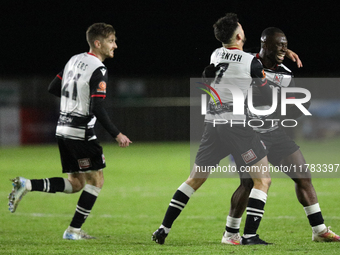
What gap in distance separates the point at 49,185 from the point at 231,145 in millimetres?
→ 2151

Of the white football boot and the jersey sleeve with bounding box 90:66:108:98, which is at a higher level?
the jersey sleeve with bounding box 90:66:108:98

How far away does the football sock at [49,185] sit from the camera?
19.1 feet

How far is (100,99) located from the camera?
555 centimetres

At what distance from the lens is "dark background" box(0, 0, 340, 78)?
25.1 m

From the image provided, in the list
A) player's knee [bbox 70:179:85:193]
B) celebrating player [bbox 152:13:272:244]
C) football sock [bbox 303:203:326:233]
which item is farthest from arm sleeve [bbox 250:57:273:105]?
player's knee [bbox 70:179:85:193]

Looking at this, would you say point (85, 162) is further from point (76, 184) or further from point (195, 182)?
point (195, 182)

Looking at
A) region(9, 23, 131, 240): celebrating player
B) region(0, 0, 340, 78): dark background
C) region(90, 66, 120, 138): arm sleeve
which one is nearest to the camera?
region(90, 66, 120, 138): arm sleeve

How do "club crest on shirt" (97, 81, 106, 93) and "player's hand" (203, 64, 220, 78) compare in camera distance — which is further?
"club crest on shirt" (97, 81, 106, 93)

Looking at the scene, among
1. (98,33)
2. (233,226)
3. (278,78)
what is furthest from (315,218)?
(98,33)

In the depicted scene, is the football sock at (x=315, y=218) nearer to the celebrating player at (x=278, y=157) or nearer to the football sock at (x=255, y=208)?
the celebrating player at (x=278, y=157)

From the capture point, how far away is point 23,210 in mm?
8219

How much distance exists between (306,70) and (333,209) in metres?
19.8

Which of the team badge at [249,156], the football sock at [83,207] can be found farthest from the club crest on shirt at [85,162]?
the team badge at [249,156]

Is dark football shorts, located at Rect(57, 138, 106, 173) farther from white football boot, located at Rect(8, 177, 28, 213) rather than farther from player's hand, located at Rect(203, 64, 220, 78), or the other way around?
player's hand, located at Rect(203, 64, 220, 78)
